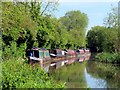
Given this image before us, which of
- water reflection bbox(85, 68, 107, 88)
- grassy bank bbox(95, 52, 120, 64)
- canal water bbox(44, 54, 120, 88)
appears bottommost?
water reflection bbox(85, 68, 107, 88)

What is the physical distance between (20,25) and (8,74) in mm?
7488

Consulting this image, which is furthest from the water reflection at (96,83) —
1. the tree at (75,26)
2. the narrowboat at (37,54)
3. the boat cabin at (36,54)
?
the tree at (75,26)

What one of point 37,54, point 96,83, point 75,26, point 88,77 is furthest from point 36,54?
point 75,26

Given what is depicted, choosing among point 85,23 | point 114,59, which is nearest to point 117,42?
point 114,59

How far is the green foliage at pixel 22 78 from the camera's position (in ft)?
32.7

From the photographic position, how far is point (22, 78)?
10.6 m

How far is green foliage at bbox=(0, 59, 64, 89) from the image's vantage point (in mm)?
9952

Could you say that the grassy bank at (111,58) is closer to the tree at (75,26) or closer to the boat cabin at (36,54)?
the boat cabin at (36,54)

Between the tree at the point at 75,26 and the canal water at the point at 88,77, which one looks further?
the tree at the point at 75,26

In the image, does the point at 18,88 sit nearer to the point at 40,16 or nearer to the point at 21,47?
the point at 21,47

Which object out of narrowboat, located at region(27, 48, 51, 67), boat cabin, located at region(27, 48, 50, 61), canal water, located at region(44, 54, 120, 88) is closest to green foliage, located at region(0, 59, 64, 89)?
canal water, located at region(44, 54, 120, 88)

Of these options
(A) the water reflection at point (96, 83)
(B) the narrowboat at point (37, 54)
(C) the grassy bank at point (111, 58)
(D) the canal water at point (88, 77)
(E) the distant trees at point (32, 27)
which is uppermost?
(E) the distant trees at point (32, 27)

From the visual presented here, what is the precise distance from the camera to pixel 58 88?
9.84 m

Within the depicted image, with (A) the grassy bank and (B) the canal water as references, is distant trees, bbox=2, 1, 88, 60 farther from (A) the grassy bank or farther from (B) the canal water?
(A) the grassy bank
